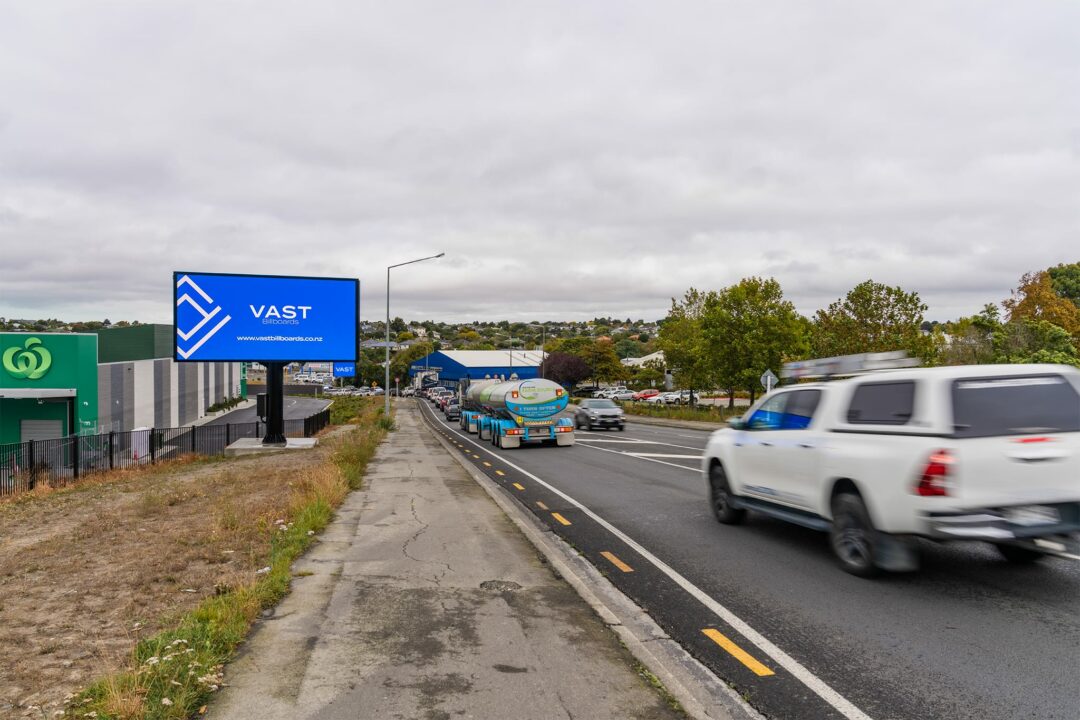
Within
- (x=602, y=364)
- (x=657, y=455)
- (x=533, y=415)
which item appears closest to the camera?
(x=657, y=455)

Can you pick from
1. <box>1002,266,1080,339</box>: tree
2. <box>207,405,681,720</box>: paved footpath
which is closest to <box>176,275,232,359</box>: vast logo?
<box>207,405,681,720</box>: paved footpath

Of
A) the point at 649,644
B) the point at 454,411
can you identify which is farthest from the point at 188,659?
the point at 454,411

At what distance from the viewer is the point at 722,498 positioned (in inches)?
398

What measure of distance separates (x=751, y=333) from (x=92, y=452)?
31480 mm

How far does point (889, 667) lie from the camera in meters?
5.02

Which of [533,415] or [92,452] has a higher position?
[533,415]

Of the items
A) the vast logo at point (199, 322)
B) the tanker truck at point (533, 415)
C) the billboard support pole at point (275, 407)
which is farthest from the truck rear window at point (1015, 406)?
the billboard support pole at point (275, 407)

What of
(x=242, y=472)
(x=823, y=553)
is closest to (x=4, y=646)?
(x=823, y=553)

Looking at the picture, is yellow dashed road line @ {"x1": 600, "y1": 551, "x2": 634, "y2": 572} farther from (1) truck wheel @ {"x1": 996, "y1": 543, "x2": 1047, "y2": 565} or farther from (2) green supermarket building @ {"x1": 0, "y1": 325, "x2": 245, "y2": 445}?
(2) green supermarket building @ {"x1": 0, "y1": 325, "x2": 245, "y2": 445}

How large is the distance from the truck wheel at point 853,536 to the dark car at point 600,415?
1074 inches

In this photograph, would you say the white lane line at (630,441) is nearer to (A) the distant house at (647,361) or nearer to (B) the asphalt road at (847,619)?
(B) the asphalt road at (847,619)

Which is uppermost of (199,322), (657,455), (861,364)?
(199,322)

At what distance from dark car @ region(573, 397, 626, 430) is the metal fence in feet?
44.6

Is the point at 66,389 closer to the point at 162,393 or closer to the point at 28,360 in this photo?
the point at 28,360
